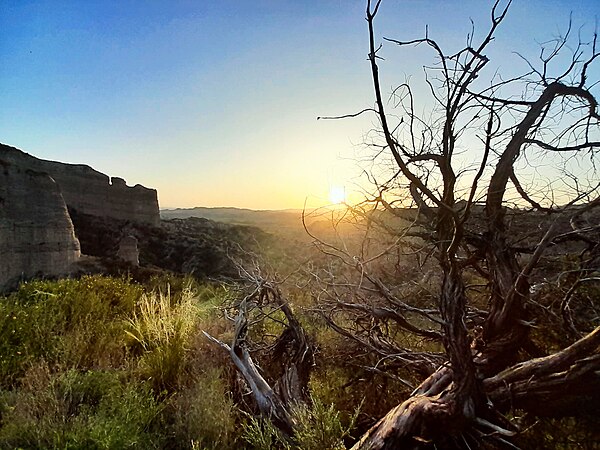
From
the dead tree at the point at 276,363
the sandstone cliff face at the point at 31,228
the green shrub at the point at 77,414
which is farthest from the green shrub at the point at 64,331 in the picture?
the sandstone cliff face at the point at 31,228

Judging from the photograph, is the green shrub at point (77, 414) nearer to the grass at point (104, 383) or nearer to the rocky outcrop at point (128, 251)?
the grass at point (104, 383)

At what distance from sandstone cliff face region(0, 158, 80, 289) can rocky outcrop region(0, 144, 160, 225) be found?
871 cm

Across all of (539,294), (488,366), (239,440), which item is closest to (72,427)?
(239,440)

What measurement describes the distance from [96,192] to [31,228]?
14.1 meters

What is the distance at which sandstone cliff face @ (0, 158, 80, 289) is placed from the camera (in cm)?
1639

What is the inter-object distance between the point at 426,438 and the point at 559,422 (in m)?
1.25

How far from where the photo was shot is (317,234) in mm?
4059

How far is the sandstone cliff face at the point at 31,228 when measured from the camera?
645 inches

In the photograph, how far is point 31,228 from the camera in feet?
56.6

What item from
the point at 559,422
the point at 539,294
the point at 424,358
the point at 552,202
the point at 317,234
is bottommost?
the point at 559,422

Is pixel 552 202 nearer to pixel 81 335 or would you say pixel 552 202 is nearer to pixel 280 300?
pixel 280 300

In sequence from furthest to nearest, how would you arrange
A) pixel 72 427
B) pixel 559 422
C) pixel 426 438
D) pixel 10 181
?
pixel 10 181
pixel 72 427
pixel 559 422
pixel 426 438

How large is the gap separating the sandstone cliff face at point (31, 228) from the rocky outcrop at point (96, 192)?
28.6ft

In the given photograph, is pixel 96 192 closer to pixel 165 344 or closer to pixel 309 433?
pixel 165 344
